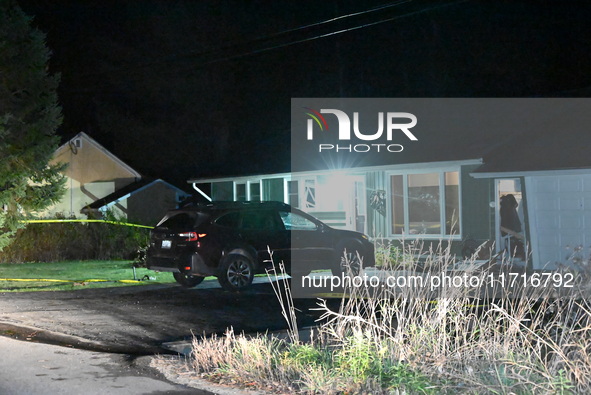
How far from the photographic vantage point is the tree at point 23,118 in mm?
23141

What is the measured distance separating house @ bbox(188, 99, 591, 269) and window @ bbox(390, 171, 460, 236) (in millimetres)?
29

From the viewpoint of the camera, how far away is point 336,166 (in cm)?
2417

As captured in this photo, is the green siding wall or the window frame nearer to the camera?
the window frame

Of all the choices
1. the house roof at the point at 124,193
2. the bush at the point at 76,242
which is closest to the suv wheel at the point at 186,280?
the bush at the point at 76,242

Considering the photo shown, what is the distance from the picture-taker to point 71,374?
8492 mm

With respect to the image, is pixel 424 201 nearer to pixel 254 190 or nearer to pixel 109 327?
pixel 254 190

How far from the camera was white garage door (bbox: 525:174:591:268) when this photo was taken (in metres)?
17.6

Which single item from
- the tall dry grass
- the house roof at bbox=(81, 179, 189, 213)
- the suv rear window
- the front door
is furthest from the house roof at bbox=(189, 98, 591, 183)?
the house roof at bbox=(81, 179, 189, 213)

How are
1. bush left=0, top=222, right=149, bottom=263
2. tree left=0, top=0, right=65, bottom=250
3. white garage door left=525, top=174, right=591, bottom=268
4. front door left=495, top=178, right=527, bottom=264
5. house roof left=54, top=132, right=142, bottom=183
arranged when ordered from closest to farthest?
white garage door left=525, top=174, right=591, bottom=268
front door left=495, top=178, right=527, bottom=264
tree left=0, top=0, right=65, bottom=250
bush left=0, top=222, right=149, bottom=263
house roof left=54, top=132, right=142, bottom=183

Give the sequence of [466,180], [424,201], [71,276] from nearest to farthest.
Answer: [71,276] → [466,180] → [424,201]

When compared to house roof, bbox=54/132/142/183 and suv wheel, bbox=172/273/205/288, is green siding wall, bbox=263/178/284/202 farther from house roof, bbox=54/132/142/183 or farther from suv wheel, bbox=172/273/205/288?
house roof, bbox=54/132/142/183

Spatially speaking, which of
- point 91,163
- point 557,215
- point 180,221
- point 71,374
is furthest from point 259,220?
point 91,163

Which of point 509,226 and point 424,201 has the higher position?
point 424,201

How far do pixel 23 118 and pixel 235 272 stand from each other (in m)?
11.6
